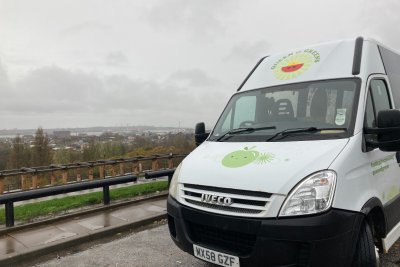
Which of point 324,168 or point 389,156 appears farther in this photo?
point 389,156

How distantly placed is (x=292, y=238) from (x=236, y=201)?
588 millimetres

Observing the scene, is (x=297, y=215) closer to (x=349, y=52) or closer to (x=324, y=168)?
(x=324, y=168)

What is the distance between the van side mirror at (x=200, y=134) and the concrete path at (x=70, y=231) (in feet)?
7.24

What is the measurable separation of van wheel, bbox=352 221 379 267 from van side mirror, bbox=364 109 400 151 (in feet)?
2.60

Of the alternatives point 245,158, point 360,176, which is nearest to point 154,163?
point 245,158

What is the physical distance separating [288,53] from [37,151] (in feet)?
182

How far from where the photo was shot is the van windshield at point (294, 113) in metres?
3.75

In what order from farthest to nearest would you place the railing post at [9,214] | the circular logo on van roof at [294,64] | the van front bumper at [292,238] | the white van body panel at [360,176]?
the railing post at [9,214] < the circular logo on van roof at [294,64] < the white van body panel at [360,176] < the van front bumper at [292,238]

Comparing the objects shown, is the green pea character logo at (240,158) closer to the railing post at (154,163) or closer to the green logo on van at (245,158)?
the green logo on van at (245,158)

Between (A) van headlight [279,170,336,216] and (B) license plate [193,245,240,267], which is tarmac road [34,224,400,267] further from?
(A) van headlight [279,170,336,216]

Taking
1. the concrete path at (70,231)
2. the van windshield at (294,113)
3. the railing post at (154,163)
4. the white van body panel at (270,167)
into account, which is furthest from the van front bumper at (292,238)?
the railing post at (154,163)

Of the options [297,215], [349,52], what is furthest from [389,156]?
[297,215]

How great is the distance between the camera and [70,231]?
20.0 feet

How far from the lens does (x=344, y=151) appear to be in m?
3.27
